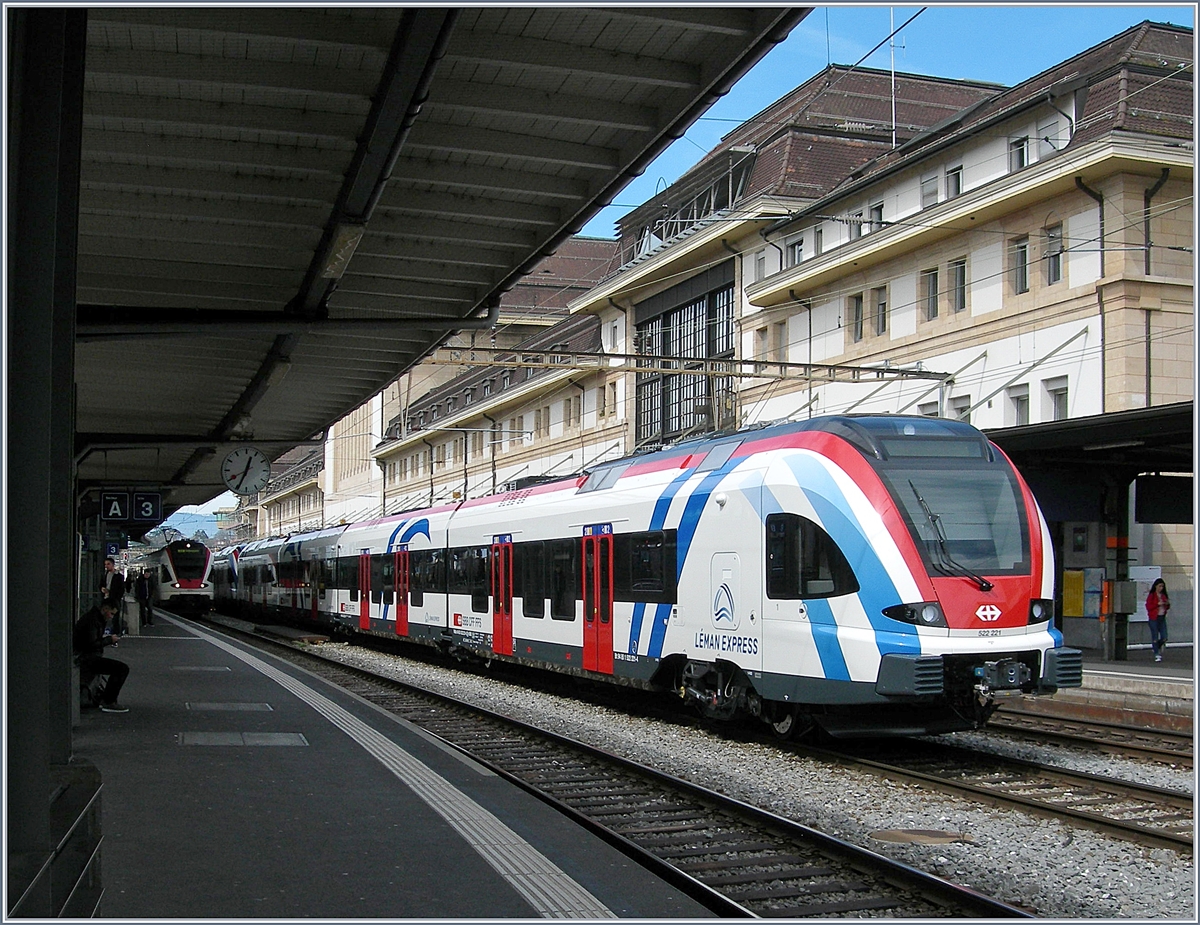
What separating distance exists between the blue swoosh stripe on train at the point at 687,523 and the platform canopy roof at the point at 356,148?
2.99m

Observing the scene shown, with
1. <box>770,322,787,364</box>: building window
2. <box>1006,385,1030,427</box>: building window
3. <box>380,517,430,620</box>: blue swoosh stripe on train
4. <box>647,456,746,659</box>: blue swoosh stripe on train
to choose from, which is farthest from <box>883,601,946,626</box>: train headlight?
<box>770,322,787,364</box>: building window

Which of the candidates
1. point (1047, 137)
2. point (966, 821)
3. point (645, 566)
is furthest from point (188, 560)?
point (966, 821)

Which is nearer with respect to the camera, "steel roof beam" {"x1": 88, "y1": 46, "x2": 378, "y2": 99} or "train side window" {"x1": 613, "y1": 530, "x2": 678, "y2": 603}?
"steel roof beam" {"x1": 88, "y1": 46, "x2": 378, "y2": 99}

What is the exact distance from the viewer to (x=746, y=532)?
12.4 meters

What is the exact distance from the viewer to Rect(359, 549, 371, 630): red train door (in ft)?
93.8

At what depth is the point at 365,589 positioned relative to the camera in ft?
94.9

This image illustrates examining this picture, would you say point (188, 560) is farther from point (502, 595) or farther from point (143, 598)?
point (502, 595)

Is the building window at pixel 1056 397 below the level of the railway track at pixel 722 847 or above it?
above

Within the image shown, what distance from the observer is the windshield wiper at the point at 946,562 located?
424 inches

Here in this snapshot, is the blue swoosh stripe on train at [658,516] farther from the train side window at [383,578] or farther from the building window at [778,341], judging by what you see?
the building window at [778,341]

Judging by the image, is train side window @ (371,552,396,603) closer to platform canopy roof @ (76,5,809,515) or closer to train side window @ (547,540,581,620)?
train side window @ (547,540,581,620)

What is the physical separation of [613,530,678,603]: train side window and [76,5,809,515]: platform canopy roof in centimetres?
322

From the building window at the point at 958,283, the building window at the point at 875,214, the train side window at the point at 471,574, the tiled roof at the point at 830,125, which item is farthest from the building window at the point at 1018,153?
the train side window at the point at 471,574

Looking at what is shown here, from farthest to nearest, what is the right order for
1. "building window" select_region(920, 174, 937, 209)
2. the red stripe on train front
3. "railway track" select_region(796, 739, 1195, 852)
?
"building window" select_region(920, 174, 937, 209), the red stripe on train front, "railway track" select_region(796, 739, 1195, 852)
